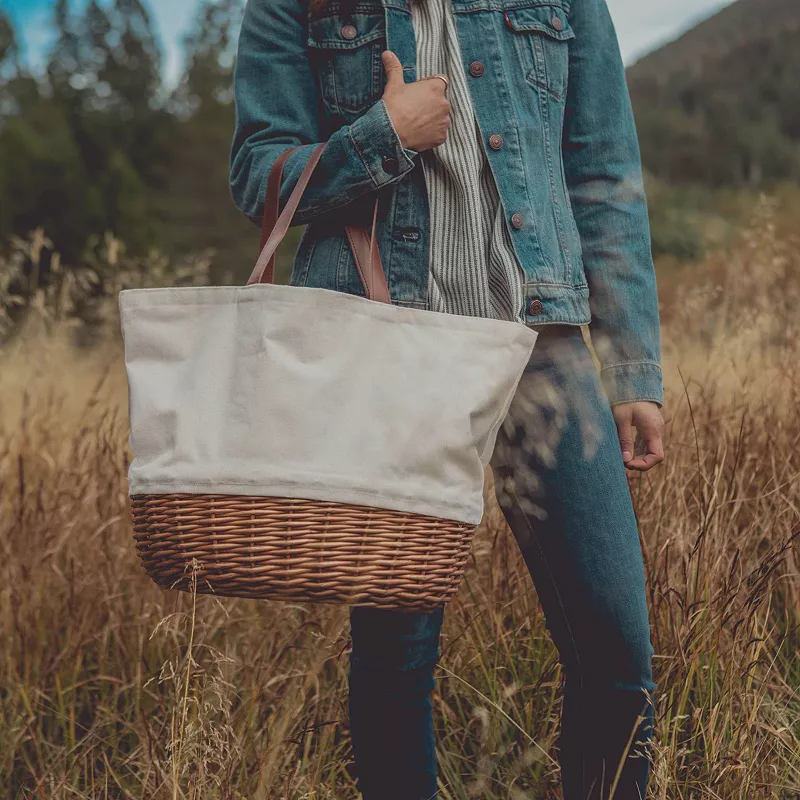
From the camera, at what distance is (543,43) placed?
4.59 feet

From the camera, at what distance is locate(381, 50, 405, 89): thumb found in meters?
1.27

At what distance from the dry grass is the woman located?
12cm

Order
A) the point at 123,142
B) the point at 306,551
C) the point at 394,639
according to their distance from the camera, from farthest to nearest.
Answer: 1. the point at 123,142
2. the point at 394,639
3. the point at 306,551

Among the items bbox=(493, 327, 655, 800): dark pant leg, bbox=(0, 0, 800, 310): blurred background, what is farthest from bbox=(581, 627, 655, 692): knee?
bbox=(0, 0, 800, 310): blurred background

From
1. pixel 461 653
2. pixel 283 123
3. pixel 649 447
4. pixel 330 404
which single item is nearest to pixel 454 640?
pixel 461 653

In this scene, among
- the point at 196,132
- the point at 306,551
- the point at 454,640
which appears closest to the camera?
the point at 306,551

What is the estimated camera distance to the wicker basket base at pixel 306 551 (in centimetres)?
109

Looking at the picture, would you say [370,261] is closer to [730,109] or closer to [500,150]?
[500,150]

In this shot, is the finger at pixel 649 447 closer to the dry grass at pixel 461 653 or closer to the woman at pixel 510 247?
the woman at pixel 510 247

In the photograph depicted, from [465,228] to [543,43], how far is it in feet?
1.12

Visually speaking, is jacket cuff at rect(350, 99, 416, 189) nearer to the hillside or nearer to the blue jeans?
the blue jeans

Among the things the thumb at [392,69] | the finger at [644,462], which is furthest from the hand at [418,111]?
the finger at [644,462]

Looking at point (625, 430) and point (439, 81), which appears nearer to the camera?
point (439, 81)

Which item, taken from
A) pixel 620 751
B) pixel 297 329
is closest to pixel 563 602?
pixel 620 751
